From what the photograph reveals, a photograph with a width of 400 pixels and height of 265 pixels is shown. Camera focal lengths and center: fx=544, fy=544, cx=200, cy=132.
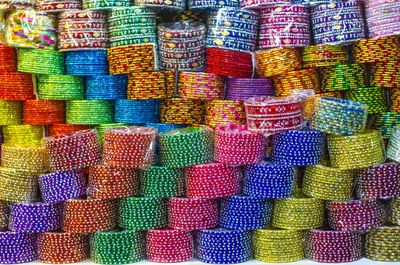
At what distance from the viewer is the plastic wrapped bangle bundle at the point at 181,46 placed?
2.81 m

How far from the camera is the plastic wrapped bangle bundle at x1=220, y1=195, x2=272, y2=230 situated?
109 inches

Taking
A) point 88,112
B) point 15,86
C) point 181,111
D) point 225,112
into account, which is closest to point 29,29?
point 15,86

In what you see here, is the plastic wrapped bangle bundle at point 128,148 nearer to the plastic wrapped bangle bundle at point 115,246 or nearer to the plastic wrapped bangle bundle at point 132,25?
the plastic wrapped bangle bundle at point 115,246

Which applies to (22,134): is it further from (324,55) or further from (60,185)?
(324,55)

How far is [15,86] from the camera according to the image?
290cm

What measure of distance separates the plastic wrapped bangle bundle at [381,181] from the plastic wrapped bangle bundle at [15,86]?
5.98 ft

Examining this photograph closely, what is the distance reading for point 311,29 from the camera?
2928 millimetres

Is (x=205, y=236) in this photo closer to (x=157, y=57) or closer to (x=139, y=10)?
(x=157, y=57)

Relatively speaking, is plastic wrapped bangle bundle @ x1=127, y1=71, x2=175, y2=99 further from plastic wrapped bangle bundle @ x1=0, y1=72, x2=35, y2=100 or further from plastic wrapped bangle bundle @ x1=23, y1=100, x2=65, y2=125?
plastic wrapped bangle bundle @ x1=0, y1=72, x2=35, y2=100

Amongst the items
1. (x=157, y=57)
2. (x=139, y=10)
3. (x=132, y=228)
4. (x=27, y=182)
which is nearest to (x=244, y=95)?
(x=157, y=57)

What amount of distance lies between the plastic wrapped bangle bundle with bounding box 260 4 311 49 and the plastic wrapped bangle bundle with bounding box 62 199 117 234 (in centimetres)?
121

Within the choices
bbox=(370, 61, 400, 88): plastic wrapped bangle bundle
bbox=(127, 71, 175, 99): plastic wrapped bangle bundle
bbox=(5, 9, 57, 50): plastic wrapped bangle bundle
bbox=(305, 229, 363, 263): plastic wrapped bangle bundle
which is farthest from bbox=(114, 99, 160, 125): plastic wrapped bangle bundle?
bbox=(370, 61, 400, 88): plastic wrapped bangle bundle

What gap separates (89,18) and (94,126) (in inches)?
22.9

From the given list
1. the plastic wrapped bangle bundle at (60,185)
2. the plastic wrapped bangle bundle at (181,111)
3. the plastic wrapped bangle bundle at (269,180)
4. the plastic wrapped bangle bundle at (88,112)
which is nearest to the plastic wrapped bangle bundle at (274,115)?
the plastic wrapped bangle bundle at (269,180)
